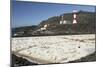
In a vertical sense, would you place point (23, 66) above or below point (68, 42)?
below

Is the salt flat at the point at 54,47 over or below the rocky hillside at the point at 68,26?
below

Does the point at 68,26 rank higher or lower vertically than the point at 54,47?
higher

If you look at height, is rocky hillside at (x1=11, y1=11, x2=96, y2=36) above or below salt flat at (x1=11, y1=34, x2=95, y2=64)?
above
